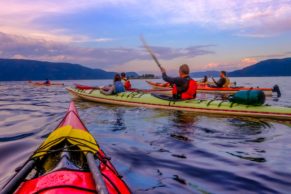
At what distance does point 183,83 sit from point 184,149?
6135 mm

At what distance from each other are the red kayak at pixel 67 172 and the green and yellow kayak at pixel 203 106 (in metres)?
8.56

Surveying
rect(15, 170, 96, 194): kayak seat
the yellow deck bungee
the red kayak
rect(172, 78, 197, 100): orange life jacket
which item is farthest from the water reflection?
rect(15, 170, 96, 194): kayak seat

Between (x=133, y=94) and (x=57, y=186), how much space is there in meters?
13.1

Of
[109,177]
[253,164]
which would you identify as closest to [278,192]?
[253,164]

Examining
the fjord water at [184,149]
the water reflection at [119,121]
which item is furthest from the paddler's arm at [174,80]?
the water reflection at [119,121]

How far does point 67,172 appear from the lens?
10.2ft

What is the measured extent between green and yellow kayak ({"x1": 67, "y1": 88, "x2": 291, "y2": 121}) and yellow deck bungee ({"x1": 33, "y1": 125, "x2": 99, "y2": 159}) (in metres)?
8.48

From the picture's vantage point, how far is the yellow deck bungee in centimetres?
417

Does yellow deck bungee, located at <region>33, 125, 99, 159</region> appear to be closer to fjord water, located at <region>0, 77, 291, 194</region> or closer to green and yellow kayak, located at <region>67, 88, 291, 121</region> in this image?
fjord water, located at <region>0, 77, 291, 194</region>

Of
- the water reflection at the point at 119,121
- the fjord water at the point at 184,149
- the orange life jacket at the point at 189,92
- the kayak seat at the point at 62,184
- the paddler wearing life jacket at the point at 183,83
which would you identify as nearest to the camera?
the kayak seat at the point at 62,184

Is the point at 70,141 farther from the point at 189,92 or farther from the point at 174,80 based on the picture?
the point at 189,92

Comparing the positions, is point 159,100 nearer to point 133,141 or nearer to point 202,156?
point 133,141

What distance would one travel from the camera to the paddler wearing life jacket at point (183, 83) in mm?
12705

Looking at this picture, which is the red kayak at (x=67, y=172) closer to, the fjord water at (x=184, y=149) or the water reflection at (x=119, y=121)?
the fjord water at (x=184, y=149)
